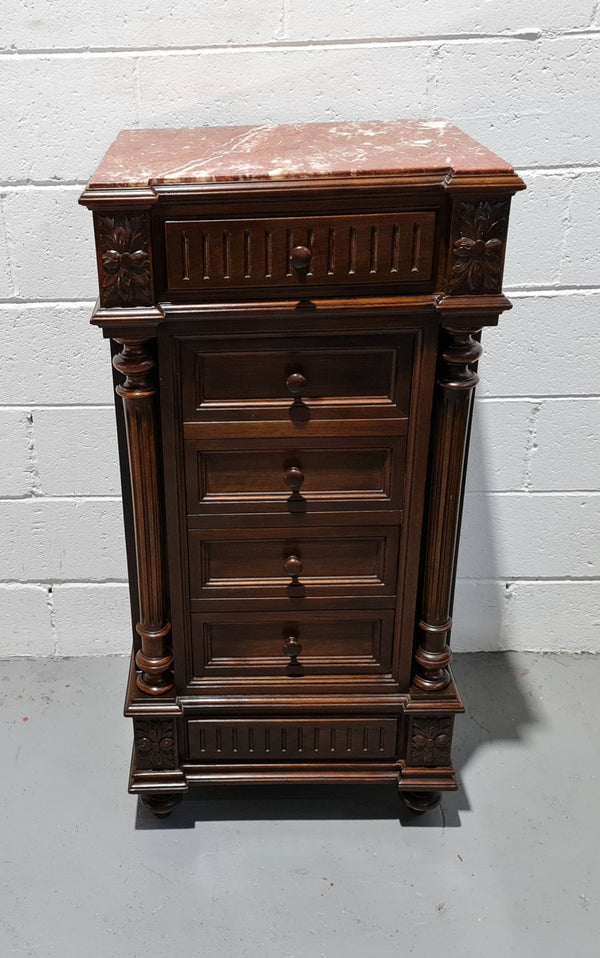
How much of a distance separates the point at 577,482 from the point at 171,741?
1.17 meters

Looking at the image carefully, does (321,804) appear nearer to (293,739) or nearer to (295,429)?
(293,739)

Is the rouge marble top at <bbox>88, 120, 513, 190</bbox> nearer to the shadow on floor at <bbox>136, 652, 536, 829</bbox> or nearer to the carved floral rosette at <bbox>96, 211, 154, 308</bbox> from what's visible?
the carved floral rosette at <bbox>96, 211, 154, 308</bbox>

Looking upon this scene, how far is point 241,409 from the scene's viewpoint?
5.23 feet

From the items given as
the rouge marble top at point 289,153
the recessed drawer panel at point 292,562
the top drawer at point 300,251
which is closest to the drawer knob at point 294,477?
the recessed drawer panel at point 292,562

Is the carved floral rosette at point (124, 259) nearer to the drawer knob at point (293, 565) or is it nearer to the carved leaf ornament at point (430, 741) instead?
the drawer knob at point (293, 565)

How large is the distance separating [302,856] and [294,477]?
2.61 ft

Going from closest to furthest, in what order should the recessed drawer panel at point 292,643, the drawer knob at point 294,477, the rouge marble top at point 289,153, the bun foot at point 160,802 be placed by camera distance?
the rouge marble top at point 289,153 < the drawer knob at point 294,477 < the recessed drawer panel at point 292,643 < the bun foot at point 160,802

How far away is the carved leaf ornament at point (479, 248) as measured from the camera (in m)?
1.43

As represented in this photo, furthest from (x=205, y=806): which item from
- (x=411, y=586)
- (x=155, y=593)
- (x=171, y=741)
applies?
(x=411, y=586)

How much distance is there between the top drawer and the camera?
1.44m

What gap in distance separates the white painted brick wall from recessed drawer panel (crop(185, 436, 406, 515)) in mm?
606

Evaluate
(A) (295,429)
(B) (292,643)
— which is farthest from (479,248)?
(B) (292,643)

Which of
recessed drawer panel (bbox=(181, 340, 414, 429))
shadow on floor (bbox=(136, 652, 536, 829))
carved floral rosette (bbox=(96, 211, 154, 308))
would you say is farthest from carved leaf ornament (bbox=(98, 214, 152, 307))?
shadow on floor (bbox=(136, 652, 536, 829))

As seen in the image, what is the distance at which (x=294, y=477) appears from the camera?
64.7 inches
